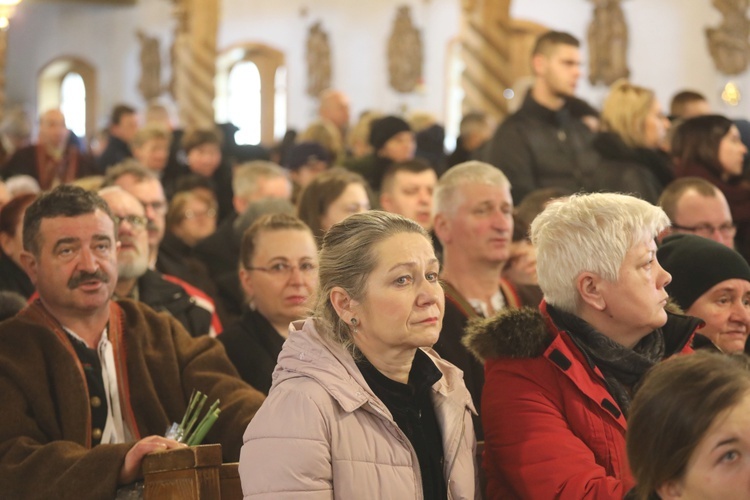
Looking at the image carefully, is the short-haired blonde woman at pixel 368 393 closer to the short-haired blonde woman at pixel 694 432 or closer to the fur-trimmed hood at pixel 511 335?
the fur-trimmed hood at pixel 511 335

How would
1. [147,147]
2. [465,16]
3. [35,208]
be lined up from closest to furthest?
[35,208]
[147,147]
[465,16]

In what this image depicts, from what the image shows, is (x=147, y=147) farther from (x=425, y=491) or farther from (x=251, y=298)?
(x=425, y=491)

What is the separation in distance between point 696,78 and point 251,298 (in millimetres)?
10838

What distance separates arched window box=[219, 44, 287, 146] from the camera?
2044 centimetres

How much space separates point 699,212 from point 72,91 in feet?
67.9

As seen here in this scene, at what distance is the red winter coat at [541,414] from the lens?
271 centimetres

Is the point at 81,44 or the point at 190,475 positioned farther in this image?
the point at 81,44

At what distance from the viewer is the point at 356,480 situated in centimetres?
258

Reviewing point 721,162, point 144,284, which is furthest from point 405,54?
point 144,284

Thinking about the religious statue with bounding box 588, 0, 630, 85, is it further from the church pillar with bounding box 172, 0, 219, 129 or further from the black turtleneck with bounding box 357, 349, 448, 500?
Answer: the black turtleneck with bounding box 357, 349, 448, 500

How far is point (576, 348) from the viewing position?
9.52 ft

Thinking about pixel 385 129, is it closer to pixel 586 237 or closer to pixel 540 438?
pixel 586 237

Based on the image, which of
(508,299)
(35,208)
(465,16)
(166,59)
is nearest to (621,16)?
(465,16)

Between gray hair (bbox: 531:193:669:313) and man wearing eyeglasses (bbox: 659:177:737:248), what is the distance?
5.45ft
